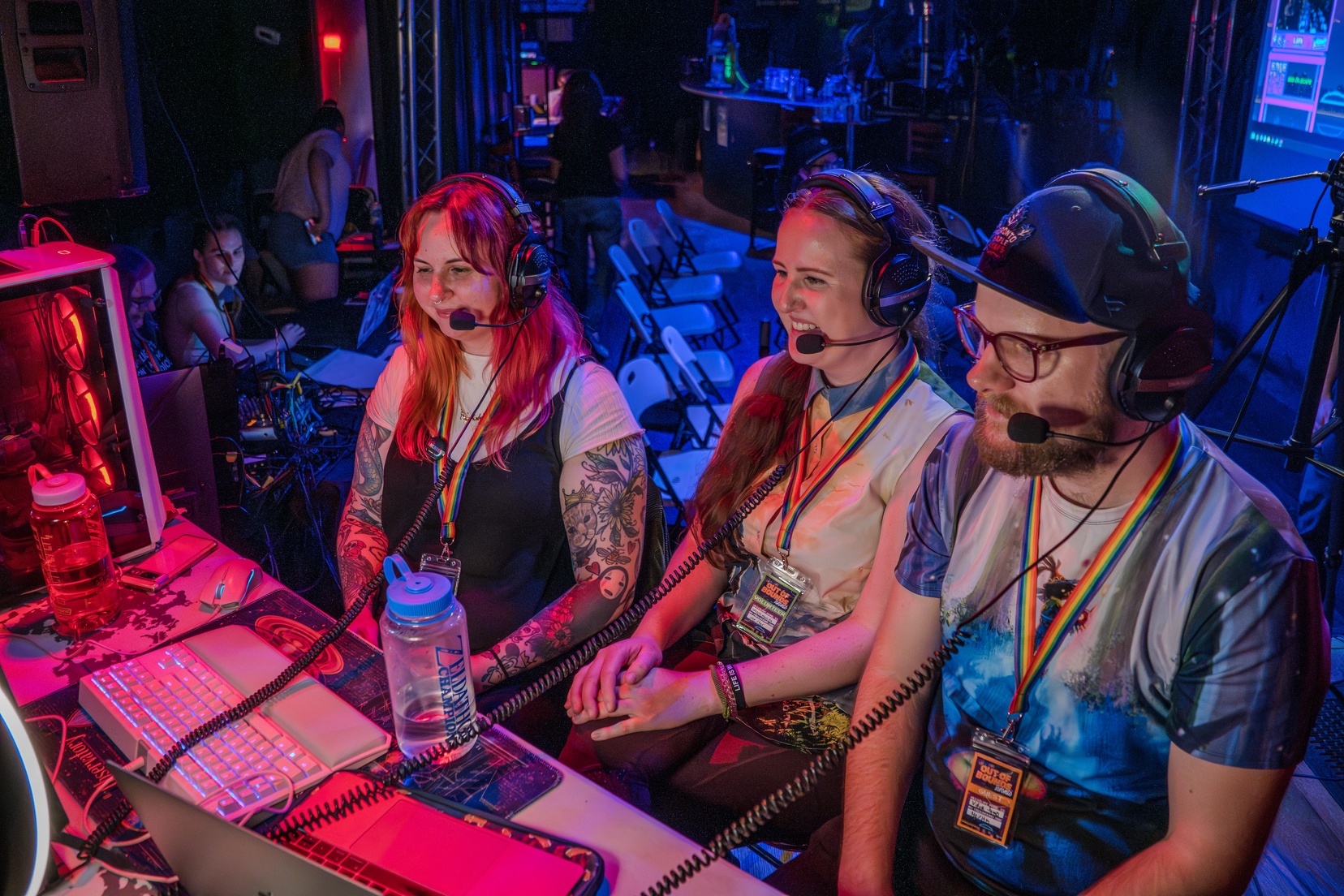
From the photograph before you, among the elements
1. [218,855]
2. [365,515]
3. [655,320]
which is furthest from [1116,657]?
[655,320]

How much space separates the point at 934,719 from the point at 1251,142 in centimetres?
623

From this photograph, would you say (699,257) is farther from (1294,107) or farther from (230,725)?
(230,725)

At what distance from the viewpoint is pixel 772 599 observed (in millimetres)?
1887

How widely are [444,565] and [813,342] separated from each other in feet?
2.88

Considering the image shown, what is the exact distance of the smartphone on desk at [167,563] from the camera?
1.84 metres

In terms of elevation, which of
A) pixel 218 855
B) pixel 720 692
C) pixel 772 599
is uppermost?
pixel 218 855

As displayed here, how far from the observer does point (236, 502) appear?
2785 mm

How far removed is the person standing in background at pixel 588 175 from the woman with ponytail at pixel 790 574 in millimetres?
4499

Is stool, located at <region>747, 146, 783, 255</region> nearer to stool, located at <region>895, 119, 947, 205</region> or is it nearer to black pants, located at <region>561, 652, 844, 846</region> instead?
stool, located at <region>895, 119, 947, 205</region>

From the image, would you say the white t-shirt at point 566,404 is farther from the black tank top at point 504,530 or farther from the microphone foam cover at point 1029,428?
the microphone foam cover at point 1029,428

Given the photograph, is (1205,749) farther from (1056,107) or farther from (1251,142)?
(1056,107)

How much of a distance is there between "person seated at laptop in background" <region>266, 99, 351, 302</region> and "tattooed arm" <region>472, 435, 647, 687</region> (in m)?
5.93

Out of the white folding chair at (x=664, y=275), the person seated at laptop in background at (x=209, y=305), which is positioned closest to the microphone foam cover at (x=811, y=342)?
the person seated at laptop in background at (x=209, y=305)

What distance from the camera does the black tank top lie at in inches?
80.0
